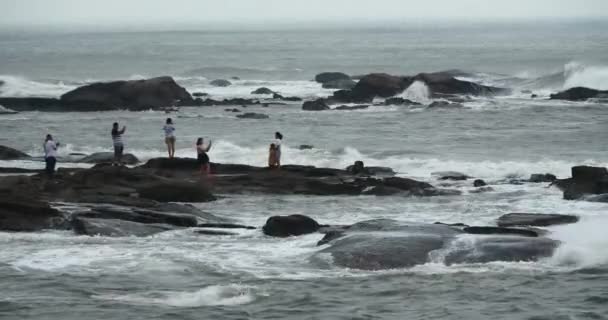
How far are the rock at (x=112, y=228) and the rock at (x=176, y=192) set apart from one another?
408 centimetres

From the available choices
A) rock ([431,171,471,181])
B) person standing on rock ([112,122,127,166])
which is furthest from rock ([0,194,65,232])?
rock ([431,171,471,181])

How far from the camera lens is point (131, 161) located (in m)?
36.8

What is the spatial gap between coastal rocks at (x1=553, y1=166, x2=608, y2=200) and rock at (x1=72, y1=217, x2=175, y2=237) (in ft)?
33.2

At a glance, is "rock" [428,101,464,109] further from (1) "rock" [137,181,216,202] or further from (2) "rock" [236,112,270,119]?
(1) "rock" [137,181,216,202]

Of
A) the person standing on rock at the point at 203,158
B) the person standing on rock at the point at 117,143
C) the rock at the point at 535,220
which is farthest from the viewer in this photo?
the person standing on rock at the point at 117,143

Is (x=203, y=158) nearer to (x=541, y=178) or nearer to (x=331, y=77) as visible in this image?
(x=541, y=178)

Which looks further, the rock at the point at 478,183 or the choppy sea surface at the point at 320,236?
the rock at the point at 478,183

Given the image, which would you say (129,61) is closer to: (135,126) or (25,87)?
(25,87)

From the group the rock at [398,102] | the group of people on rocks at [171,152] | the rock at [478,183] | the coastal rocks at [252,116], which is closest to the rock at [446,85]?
the rock at [398,102]

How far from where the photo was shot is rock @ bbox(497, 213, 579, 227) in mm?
24297

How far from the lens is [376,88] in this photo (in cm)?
6316

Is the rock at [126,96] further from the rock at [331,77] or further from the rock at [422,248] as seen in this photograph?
the rock at [422,248]

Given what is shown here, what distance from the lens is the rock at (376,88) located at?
62625 mm

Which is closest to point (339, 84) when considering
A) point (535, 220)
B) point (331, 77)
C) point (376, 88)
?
point (331, 77)
